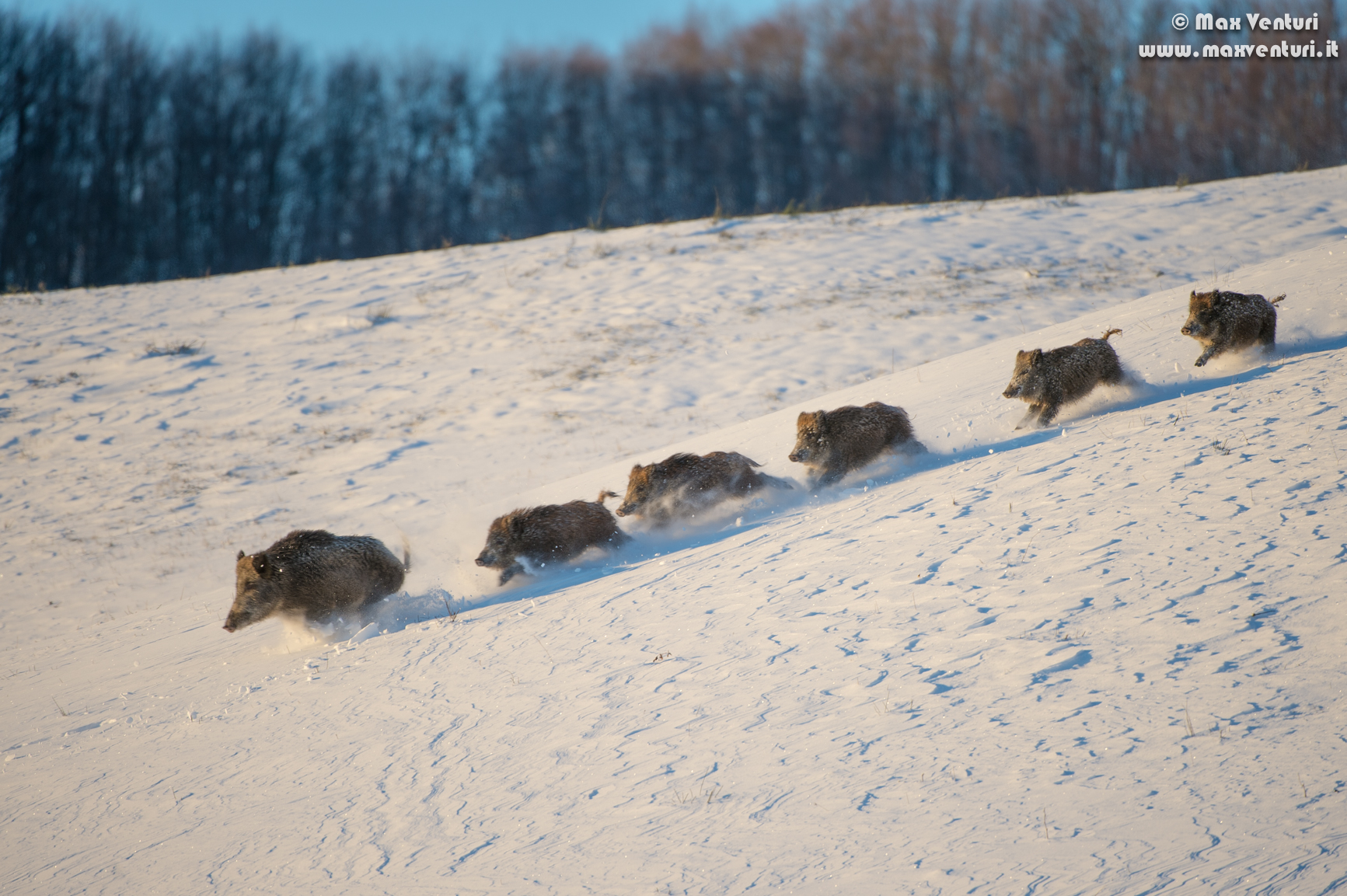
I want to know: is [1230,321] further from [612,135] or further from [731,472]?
[612,135]

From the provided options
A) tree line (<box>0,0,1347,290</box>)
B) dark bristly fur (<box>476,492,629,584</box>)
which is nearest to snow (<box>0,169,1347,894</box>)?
dark bristly fur (<box>476,492,629,584</box>)

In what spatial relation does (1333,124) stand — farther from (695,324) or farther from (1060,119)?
(695,324)

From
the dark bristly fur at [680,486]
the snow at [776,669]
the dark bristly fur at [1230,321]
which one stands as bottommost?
the snow at [776,669]

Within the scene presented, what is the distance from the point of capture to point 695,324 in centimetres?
1798

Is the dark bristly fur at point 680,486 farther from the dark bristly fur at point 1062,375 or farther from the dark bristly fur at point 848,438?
the dark bristly fur at point 1062,375

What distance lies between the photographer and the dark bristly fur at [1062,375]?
25.1 ft

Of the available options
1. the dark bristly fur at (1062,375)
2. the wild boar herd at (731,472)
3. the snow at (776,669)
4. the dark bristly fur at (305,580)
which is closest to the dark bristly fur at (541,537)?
the wild boar herd at (731,472)

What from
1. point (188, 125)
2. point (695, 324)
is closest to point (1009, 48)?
point (695, 324)

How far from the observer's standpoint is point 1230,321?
7582mm

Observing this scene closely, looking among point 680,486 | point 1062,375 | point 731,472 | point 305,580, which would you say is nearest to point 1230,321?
point 1062,375

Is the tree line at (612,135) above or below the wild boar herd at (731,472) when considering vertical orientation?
above

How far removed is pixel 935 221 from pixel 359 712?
20.7 metres

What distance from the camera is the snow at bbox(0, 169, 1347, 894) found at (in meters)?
3.18

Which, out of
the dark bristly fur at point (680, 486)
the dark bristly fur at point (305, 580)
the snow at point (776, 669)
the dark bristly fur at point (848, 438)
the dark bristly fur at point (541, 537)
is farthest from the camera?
the dark bristly fur at point (680, 486)
